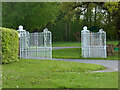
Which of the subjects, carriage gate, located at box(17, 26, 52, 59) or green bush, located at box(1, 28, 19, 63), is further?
carriage gate, located at box(17, 26, 52, 59)

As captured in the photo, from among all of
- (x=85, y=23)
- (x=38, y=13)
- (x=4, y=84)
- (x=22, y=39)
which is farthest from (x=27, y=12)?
(x=85, y=23)

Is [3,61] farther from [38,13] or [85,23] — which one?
[85,23]

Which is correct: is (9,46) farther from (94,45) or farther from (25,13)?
(25,13)

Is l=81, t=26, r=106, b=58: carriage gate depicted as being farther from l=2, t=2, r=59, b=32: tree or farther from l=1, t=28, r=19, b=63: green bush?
l=2, t=2, r=59, b=32: tree

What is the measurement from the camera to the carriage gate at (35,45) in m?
16.4

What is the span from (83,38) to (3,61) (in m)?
7.96

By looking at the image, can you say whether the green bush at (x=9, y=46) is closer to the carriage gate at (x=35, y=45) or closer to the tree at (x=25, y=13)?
the carriage gate at (x=35, y=45)

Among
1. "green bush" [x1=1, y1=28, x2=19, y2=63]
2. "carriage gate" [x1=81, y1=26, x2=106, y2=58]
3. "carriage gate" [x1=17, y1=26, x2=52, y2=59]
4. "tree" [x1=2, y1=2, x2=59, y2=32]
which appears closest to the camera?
"green bush" [x1=1, y1=28, x2=19, y2=63]

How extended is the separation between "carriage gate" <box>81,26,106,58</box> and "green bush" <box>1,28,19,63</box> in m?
6.37

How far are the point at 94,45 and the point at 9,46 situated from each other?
25.8 ft

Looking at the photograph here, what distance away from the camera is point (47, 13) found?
24484mm

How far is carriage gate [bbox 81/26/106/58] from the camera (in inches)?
700

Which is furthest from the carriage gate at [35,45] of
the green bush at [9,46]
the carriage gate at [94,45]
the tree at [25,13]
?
the tree at [25,13]

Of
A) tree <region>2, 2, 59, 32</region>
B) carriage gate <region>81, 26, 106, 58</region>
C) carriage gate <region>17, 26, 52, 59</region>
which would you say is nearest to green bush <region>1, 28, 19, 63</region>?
carriage gate <region>17, 26, 52, 59</region>
